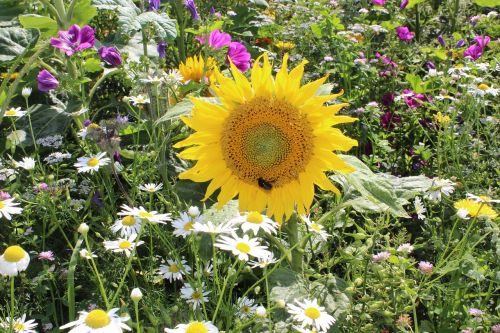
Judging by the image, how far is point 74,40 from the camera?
2535 mm

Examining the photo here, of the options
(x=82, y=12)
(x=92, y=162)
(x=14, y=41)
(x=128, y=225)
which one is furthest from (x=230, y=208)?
(x=14, y=41)

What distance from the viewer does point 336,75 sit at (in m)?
3.68

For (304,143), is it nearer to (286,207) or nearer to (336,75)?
(286,207)

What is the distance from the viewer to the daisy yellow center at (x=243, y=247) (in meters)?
1.57

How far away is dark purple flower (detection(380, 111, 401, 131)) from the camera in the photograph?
3211 mm

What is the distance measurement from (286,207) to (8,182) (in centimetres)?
110

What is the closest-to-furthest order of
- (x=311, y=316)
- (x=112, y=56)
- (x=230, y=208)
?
(x=311, y=316), (x=230, y=208), (x=112, y=56)

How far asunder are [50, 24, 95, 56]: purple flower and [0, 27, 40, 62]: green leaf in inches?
19.0

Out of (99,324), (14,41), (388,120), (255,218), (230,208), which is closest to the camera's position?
(99,324)

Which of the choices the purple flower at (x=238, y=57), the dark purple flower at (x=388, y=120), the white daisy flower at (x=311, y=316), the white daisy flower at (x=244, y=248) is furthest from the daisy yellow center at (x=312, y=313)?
the dark purple flower at (x=388, y=120)

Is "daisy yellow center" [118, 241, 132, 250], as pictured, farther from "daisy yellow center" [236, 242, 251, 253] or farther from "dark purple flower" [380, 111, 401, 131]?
"dark purple flower" [380, 111, 401, 131]

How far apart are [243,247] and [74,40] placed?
4.56 ft

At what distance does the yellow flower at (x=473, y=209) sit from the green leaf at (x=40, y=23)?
1968 mm

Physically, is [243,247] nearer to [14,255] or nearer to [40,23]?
[14,255]
